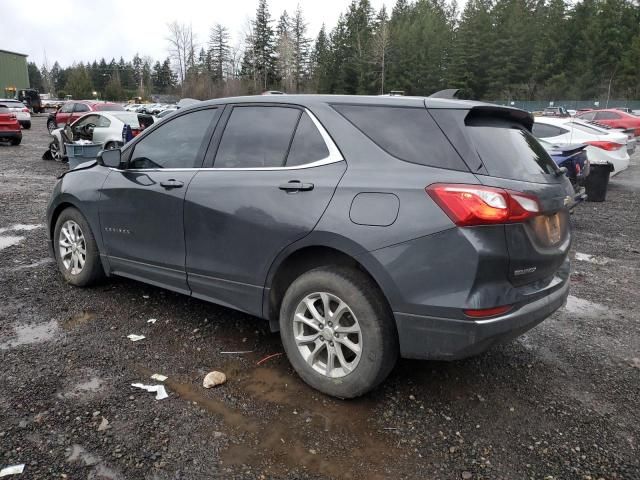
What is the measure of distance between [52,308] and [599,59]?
6632 cm

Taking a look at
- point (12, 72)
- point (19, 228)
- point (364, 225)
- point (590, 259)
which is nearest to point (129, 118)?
point (19, 228)

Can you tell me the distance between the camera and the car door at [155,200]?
380 centimetres

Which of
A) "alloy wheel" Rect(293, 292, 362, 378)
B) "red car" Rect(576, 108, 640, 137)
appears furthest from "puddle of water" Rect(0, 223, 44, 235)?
"red car" Rect(576, 108, 640, 137)

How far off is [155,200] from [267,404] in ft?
5.98

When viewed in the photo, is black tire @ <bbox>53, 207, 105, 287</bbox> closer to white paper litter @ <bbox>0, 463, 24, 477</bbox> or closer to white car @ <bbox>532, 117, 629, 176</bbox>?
white paper litter @ <bbox>0, 463, 24, 477</bbox>

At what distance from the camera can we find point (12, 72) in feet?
201

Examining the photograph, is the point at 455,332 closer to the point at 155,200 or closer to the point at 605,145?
the point at 155,200

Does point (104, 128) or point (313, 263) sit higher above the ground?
point (104, 128)

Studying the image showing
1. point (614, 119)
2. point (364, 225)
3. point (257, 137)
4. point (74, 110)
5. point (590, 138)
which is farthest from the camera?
point (614, 119)

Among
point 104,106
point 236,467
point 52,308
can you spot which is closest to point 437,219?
point 236,467

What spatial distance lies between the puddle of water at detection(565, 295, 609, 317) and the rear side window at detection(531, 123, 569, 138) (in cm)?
764

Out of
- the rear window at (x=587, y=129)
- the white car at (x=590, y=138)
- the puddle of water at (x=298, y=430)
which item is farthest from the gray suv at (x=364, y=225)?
the rear window at (x=587, y=129)

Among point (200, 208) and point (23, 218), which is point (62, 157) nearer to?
point (23, 218)

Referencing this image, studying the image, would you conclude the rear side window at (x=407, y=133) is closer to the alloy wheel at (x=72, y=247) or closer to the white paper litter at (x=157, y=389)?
the white paper litter at (x=157, y=389)
